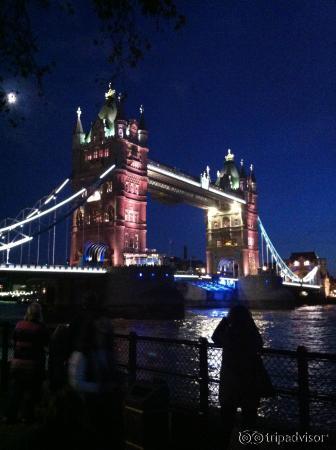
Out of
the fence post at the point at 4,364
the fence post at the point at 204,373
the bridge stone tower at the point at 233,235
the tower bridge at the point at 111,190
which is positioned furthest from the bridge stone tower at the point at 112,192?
the fence post at the point at 204,373

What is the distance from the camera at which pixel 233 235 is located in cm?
9188

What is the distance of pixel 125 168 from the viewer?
58688 mm

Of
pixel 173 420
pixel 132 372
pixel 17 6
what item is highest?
pixel 17 6

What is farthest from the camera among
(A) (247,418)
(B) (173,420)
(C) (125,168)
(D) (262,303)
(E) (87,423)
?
(D) (262,303)

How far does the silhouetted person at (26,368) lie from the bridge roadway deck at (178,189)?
192 feet

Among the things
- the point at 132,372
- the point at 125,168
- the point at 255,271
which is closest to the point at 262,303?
the point at 255,271

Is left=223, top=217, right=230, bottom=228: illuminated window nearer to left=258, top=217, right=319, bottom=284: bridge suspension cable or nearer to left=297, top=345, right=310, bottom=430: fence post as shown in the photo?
left=258, top=217, right=319, bottom=284: bridge suspension cable

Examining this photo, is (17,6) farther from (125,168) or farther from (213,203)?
(213,203)

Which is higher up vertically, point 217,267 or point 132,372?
point 217,267

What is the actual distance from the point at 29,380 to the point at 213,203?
84829 mm

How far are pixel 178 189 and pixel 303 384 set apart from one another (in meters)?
68.8

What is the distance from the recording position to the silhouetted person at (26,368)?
581cm

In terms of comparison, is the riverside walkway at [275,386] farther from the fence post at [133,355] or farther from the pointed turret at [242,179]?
the pointed turret at [242,179]

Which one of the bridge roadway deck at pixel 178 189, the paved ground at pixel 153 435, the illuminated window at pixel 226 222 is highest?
the bridge roadway deck at pixel 178 189
